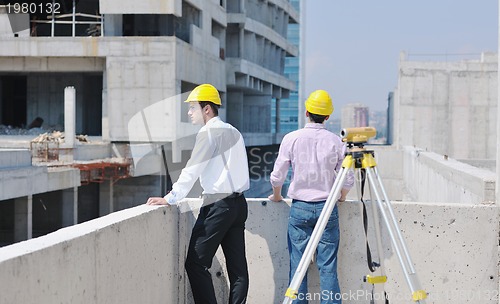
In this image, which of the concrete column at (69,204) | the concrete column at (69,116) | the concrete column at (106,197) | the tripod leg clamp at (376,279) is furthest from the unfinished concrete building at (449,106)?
the tripod leg clamp at (376,279)

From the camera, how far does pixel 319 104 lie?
213 inches

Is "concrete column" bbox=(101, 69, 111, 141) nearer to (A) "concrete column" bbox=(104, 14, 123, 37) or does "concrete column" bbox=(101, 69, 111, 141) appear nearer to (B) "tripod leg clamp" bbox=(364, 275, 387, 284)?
(A) "concrete column" bbox=(104, 14, 123, 37)

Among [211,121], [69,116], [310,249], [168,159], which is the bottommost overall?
[168,159]

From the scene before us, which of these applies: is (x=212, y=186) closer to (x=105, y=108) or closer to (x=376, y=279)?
(x=376, y=279)

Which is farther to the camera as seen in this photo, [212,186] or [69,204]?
[69,204]

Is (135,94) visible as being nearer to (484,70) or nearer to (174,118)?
(174,118)

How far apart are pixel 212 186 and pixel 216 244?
0.47 metres

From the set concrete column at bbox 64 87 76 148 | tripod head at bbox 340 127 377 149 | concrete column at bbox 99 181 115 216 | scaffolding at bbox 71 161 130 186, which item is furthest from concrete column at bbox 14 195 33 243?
tripod head at bbox 340 127 377 149

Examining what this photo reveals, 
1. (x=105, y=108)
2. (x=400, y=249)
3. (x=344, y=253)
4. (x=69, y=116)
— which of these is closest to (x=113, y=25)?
(x=105, y=108)

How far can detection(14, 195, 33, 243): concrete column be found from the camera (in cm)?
2092

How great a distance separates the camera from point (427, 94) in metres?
46.1

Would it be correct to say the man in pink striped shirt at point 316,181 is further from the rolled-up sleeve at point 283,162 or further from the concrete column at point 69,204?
the concrete column at point 69,204

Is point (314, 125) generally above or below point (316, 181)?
above

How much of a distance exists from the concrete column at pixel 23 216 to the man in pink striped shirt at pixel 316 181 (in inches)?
655
